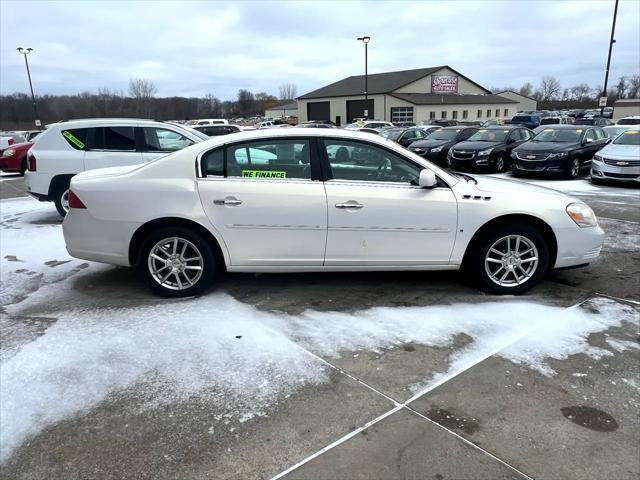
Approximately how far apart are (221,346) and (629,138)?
13472 mm

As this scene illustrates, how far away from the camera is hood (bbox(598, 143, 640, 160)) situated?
12.1m

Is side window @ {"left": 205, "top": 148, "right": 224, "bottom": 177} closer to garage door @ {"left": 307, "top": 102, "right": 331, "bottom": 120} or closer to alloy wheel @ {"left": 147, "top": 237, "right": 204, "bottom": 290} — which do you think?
alloy wheel @ {"left": 147, "top": 237, "right": 204, "bottom": 290}

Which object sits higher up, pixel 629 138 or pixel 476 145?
pixel 629 138

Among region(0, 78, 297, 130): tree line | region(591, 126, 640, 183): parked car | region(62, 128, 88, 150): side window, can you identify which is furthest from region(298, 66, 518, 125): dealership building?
region(62, 128, 88, 150): side window

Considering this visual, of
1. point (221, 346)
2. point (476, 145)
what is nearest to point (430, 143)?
point (476, 145)

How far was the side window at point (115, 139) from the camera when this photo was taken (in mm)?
8422

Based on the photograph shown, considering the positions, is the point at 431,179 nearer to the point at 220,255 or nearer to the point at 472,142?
the point at 220,255

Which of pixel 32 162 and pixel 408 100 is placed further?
pixel 408 100

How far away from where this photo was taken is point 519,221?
15.3ft

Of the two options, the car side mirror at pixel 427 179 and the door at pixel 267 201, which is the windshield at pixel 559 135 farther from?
the door at pixel 267 201

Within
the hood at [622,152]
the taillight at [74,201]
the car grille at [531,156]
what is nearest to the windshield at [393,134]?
the car grille at [531,156]

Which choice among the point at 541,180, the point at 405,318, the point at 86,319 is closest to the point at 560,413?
the point at 405,318

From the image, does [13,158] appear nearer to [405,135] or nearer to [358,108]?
[405,135]

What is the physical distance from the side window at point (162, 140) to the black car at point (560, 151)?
9.49 meters
